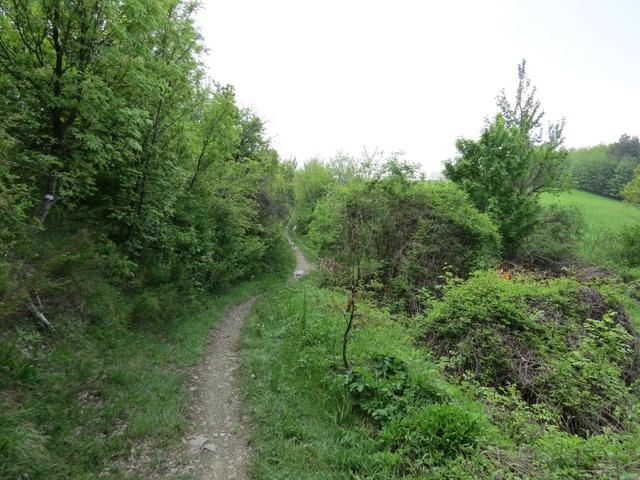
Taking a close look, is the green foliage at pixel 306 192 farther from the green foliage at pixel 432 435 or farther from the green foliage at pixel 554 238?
the green foliage at pixel 432 435

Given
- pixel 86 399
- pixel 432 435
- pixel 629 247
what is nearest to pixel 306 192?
pixel 629 247

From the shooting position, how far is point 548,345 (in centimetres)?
Answer: 684

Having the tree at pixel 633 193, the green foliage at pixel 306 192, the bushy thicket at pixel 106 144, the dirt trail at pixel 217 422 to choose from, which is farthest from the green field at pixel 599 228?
the green foliage at pixel 306 192

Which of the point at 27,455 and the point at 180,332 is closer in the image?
the point at 27,455

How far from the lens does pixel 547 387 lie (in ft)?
20.0

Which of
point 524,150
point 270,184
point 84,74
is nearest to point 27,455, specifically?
point 84,74

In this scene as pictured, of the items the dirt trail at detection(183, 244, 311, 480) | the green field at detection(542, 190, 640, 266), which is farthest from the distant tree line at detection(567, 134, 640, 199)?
the dirt trail at detection(183, 244, 311, 480)

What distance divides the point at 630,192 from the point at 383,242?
1162 inches

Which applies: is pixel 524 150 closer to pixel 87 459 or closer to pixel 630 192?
pixel 630 192

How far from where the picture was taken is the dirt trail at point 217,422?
14.1ft

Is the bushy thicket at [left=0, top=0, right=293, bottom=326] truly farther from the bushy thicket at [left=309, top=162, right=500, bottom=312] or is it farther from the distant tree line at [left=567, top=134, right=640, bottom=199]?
the distant tree line at [left=567, top=134, right=640, bottom=199]

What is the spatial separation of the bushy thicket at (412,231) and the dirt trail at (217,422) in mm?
5553

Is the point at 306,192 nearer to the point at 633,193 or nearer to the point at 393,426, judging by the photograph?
the point at 633,193

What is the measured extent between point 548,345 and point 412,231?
23.4 feet
